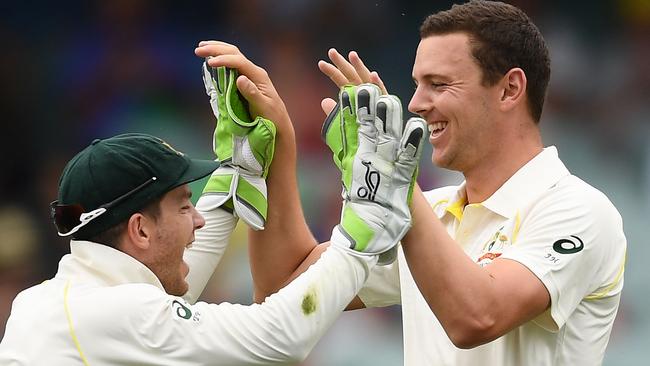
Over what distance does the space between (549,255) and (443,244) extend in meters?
0.27

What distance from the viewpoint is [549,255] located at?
248cm

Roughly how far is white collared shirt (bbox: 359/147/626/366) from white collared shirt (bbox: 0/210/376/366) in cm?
42

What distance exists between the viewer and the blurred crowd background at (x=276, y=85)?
520cm

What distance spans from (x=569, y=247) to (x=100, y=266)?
1.07 metres

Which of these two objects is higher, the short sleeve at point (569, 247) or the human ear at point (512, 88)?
the human ear at point (512, 88)

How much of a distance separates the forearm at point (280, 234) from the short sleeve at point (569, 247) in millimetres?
693

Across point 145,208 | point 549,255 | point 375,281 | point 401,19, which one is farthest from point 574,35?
point 145,208

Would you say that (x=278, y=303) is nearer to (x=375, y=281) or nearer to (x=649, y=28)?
(x=375, y=281)

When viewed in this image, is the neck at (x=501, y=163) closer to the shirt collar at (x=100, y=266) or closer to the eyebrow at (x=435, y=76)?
the eyebrow at (x=435, y=76)

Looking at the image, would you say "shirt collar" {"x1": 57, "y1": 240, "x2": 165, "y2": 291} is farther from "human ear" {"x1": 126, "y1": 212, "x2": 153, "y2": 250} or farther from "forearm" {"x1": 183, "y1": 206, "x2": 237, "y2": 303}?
"forearm" {"x1": 183, "y1": 206, "x2": 237, "y2": 303}

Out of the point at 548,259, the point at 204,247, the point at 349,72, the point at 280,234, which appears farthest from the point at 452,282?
the point at 204,247

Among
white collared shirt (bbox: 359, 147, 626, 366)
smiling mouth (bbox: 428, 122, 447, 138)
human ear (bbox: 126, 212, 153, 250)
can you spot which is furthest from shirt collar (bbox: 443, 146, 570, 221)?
human ear (bbox: 126, 212, 153, 250)

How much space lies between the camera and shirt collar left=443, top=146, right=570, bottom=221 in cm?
265

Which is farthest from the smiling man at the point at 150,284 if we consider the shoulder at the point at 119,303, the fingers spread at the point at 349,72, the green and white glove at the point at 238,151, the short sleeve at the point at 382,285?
the short sleeve at the point at 382,285
